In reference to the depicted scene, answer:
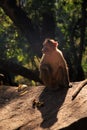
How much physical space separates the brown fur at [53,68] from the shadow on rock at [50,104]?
0.77 ft

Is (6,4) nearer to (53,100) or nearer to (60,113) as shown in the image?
(53,100)

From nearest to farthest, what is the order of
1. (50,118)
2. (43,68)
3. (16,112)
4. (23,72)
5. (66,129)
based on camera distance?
(66,129) → (50,118) → (16,112) → (43,68) → (23,72)

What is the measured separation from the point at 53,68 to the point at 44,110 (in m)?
1.33

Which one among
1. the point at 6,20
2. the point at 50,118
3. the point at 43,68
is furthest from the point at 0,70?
the point at 50,118

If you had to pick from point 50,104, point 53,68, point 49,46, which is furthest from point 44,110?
point 49,46

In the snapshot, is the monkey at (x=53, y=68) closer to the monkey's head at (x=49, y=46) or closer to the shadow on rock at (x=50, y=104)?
the monkey's head at (x=49, y=46)

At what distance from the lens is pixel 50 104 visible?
7.88m

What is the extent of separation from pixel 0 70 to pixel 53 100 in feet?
23.5

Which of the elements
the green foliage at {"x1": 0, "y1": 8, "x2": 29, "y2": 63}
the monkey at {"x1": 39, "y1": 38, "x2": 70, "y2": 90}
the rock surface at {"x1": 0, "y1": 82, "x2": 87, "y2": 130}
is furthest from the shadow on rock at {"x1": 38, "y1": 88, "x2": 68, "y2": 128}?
the green foliage at {"x1": 0, "y1": 8, "x2": 29, "y2": 63}

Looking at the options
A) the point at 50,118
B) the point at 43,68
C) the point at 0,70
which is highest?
the point at 43,68

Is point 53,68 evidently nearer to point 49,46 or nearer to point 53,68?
point 53,68

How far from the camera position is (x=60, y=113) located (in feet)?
23.3

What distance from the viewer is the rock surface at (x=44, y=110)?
261 inches

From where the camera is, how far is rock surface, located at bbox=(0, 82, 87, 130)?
662 cm
